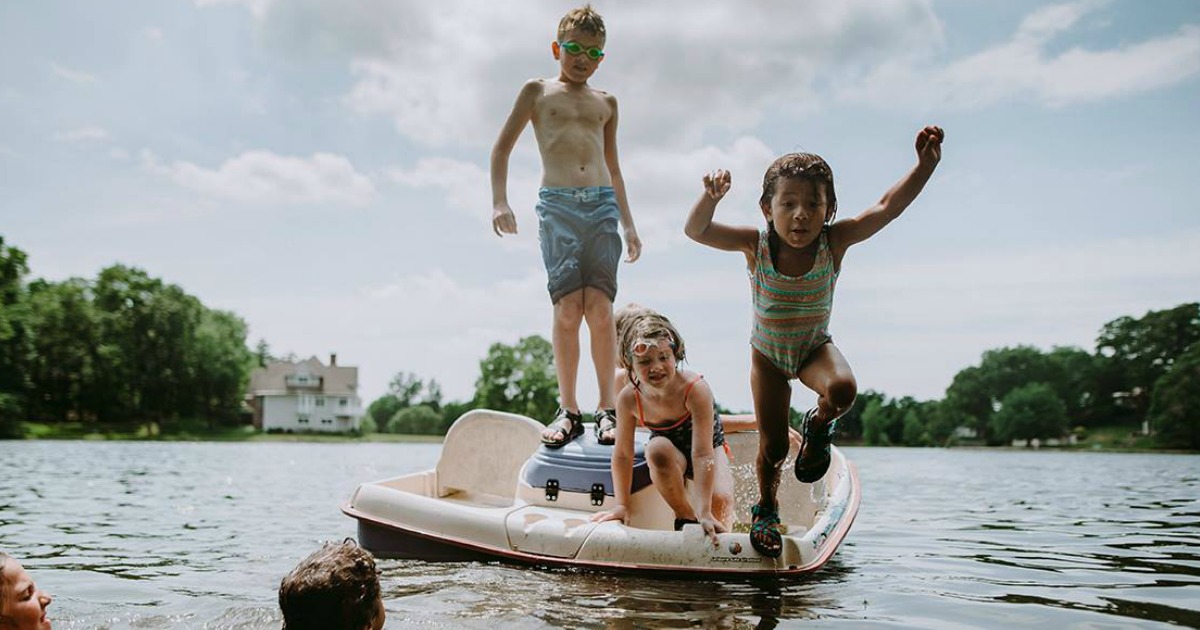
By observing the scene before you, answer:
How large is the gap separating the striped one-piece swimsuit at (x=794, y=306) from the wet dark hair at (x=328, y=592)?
229 centimetres

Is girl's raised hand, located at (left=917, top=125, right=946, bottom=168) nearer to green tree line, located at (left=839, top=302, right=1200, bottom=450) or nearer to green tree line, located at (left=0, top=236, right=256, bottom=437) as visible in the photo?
green tree line, located at (left=0, top=236, right=256, bottom=437)

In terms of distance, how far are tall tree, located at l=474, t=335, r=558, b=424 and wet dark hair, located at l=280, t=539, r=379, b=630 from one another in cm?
5538

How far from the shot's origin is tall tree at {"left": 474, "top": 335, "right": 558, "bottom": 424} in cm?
5834

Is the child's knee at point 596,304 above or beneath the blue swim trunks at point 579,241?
beneath

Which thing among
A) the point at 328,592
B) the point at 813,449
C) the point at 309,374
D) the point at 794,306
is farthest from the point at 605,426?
the point at 309,374

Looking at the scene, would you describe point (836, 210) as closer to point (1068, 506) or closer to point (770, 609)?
point (770, 609)

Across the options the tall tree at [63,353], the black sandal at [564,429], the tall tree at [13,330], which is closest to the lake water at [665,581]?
the black sandal at [564,429]

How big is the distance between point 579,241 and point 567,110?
37.0 inches

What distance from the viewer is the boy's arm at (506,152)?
6.37 meters

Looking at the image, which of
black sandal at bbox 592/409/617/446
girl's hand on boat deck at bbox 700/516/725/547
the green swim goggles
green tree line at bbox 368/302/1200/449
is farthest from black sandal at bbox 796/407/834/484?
green tree line at bbox 368/302/1200/449

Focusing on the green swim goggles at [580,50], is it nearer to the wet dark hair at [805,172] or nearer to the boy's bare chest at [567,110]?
the boy's bare chest at [567,110]

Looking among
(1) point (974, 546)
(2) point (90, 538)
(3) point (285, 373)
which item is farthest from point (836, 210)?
(3) point (285, 373)

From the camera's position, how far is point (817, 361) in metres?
4.18

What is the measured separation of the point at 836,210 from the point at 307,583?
283 centimetres
